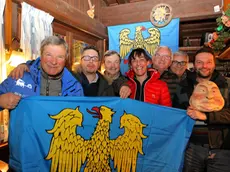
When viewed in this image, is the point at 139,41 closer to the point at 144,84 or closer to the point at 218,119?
the point at 144,84

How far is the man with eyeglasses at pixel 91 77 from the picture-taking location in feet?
→ 7.18

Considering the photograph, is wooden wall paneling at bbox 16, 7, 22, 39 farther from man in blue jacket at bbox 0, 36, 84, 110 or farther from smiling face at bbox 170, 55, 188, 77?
smiling face at bbox 170, 55, 188, 77

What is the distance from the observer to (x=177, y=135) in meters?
1.88

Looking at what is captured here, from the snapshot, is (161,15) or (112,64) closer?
(112,64)

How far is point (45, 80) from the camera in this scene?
182 cm

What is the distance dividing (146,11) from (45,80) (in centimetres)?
339

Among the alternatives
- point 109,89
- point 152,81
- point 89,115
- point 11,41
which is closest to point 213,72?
point 152,81

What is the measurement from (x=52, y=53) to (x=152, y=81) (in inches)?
44.2

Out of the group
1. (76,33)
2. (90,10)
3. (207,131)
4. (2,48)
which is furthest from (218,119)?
(90,10)

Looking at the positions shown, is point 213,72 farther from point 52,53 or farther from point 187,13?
point 187,13

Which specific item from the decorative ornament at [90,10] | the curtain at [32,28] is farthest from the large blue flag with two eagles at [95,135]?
the decorative ornament at [90,10]

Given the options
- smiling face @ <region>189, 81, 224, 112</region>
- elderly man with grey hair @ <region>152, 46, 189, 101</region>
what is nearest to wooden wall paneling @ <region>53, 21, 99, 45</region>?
elderly man with grey hair @ <region>152, 46, 189, 101</region>

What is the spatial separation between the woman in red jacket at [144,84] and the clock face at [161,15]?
2.14 m

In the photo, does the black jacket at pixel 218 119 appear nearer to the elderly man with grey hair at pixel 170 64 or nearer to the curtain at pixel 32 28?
the elderly man with grey hair at pixel 170 64
